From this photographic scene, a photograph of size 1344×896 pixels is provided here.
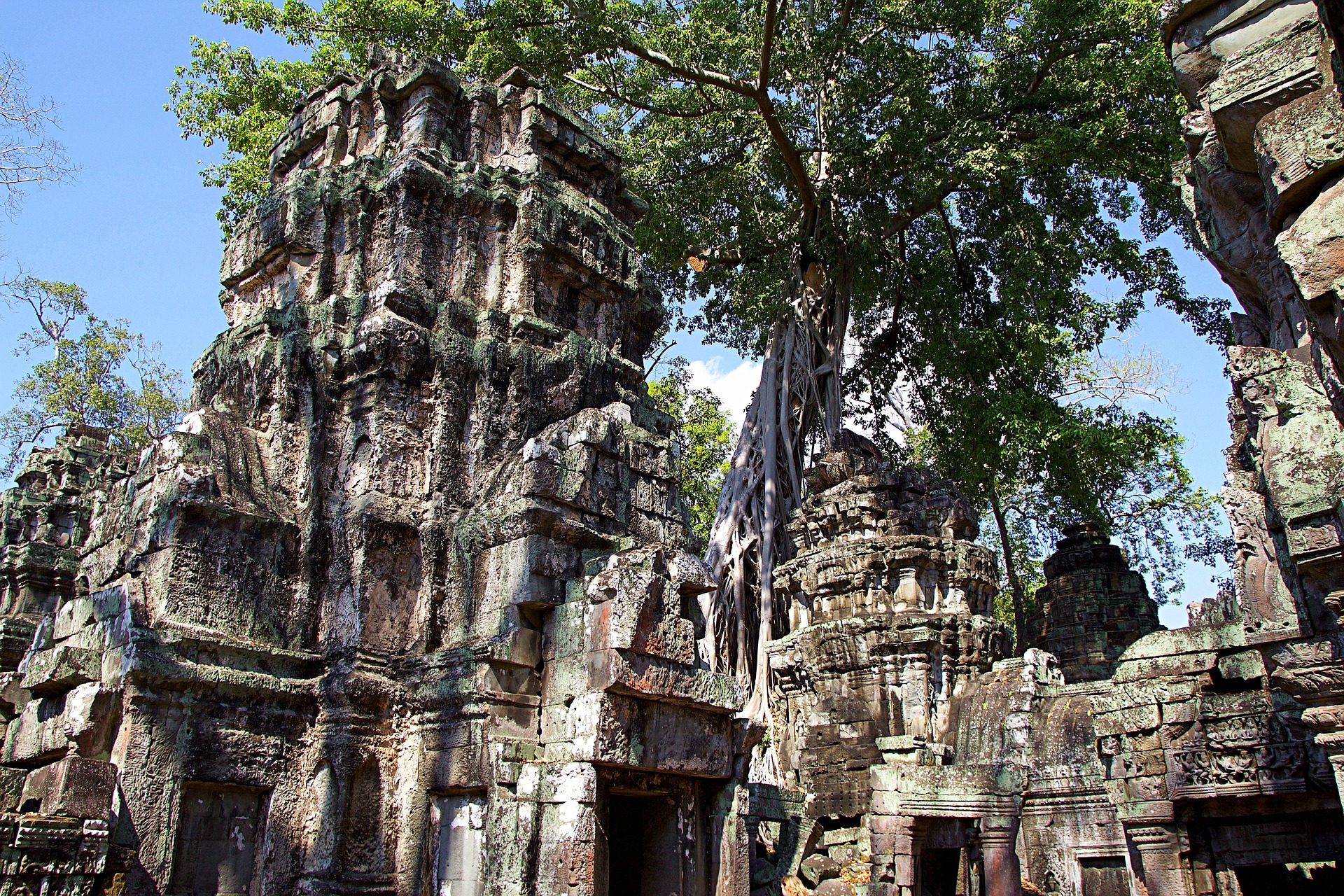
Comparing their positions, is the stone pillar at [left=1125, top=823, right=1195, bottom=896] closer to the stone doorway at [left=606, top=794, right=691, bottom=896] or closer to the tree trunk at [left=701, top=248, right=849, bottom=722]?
the stone doorway at [left=606, top=794, right=691, bottom=896]

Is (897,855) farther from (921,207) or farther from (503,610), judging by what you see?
(921,207)

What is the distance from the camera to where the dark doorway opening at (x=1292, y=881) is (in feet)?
23.9

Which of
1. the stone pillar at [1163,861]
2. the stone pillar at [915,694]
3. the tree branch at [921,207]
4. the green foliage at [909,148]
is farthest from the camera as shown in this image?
the tree branch at [921,207]

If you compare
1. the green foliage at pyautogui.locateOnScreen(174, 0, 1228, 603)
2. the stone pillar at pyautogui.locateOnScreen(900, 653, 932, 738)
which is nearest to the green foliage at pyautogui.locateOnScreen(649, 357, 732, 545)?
the green foliage at pyautogui.locateOnScreen(174, 0, 1228, 603)

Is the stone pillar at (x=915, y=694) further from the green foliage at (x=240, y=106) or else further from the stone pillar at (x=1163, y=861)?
the green foliage at (x=240, y=106)

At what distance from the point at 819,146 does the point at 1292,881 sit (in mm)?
12904

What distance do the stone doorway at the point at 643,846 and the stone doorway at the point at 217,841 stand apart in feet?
6.53

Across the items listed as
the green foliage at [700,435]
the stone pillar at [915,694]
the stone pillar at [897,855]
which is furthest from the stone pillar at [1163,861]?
the green foliage at [700,435]

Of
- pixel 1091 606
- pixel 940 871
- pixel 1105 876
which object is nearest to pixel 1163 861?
pixel 1105 876

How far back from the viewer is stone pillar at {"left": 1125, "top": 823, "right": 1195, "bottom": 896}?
7012mm

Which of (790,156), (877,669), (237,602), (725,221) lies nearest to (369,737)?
(237,602)

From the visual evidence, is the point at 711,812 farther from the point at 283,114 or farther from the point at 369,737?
the point at 283,114

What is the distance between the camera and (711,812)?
5891 mm

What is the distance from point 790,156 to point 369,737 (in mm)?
12442
